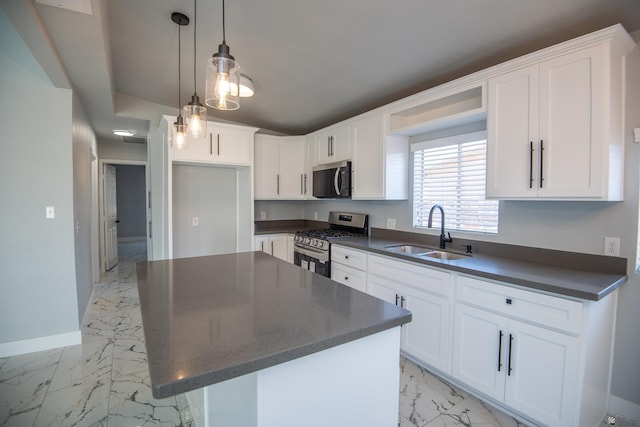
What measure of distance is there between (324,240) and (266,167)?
61.0 inches

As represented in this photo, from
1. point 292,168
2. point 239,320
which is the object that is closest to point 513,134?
point 239,320

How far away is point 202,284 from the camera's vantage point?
1.59 metres

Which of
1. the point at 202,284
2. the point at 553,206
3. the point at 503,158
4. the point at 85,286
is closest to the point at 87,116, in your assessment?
the point at 85,286

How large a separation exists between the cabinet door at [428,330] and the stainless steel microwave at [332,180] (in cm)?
146

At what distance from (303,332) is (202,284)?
79 centimetres

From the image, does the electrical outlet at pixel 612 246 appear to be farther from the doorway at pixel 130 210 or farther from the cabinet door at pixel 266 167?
the doorway at pixel 130 210

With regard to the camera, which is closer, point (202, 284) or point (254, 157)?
point (202, 284)

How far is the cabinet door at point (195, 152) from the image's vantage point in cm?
355

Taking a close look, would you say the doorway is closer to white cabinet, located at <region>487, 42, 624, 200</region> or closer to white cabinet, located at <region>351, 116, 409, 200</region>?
white cabinet, located at <region>351, 116, 409, 200</region>

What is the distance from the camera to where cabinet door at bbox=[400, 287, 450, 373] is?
2.20 metres

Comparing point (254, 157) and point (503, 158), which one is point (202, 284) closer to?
point (503, 158)

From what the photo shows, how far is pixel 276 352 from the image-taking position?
890 mm

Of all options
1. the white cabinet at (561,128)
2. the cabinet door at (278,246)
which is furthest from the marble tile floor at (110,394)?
the cabinet door at (278,246)

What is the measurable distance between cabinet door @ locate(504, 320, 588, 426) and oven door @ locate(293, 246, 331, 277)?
1868mm
